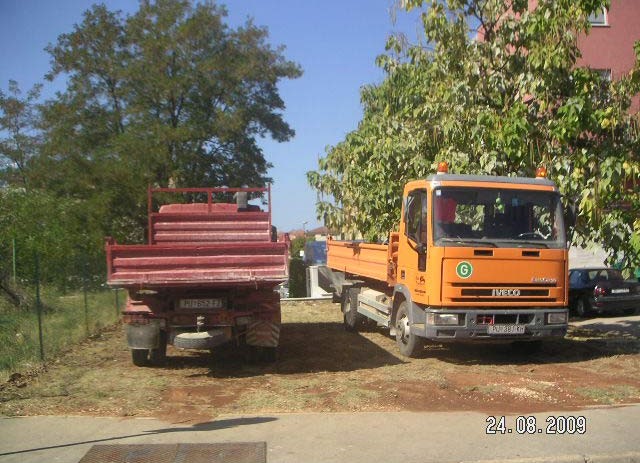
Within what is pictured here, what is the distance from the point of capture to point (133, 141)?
26.9m

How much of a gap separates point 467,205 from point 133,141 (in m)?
20.2

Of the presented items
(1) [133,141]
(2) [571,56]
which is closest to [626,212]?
(2) [571,56]

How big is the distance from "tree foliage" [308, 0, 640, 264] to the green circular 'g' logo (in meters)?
2.56

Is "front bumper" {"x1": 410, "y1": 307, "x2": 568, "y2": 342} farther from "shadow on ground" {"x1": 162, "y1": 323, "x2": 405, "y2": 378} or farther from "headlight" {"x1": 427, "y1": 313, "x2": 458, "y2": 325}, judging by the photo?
"shadow on ground" {"x1": 162, "y1": 323, "x2": 405, "y2": 378}

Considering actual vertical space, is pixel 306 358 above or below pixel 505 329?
below

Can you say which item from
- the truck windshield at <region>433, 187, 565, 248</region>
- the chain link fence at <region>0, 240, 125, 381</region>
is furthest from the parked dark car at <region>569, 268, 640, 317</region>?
the chain link fence at <region>0, 240, 125, 381</region>

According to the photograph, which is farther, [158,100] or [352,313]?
[158,100]

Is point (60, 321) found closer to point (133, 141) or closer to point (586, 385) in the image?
point (586, 385)

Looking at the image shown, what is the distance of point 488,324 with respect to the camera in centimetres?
934

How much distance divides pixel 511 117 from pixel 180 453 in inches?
314

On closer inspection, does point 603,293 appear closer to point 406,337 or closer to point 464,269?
point 406,337

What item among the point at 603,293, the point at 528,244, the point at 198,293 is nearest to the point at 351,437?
the point at 198,293

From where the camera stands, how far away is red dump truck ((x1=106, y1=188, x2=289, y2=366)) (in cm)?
861
